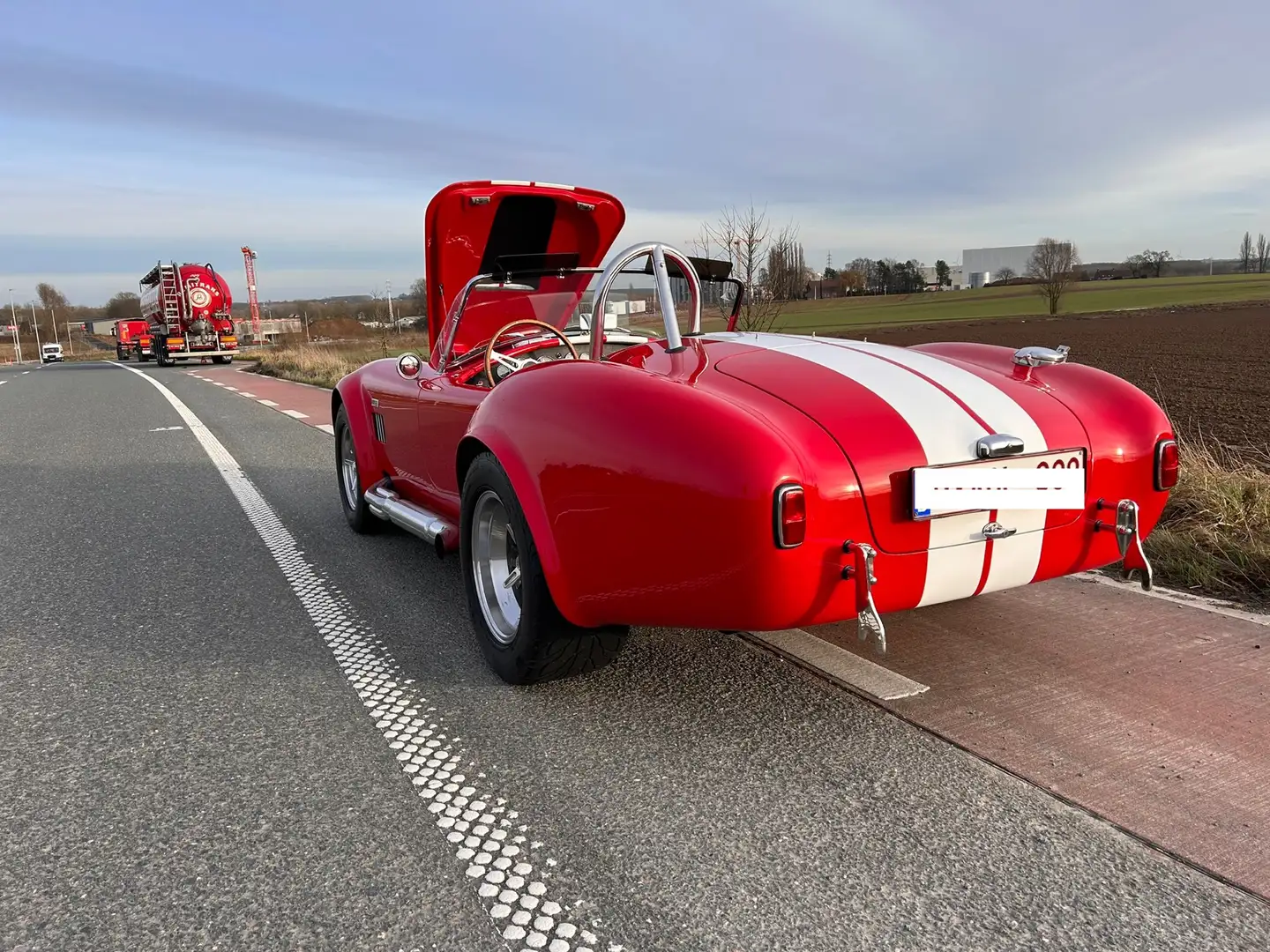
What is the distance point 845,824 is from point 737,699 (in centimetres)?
71

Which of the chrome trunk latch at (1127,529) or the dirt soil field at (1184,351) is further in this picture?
the dirt soil field at (1184,351)

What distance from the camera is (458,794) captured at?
7.36 ft

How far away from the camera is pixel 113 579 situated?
4.23m

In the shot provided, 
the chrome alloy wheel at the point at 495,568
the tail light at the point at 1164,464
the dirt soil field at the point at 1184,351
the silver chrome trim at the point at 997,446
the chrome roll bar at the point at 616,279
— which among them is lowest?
the dirt soil field at the point at 1184,351

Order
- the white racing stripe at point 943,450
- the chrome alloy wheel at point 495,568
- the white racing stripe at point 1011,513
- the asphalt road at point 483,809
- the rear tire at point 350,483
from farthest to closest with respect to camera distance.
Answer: the rear tire at point 350,483 < the chrome alloy wheel at point 495,568 < the white racing stripe at point 1011,513 < the white racing stripe at point 943,450 < the asphalt road at point 483,809

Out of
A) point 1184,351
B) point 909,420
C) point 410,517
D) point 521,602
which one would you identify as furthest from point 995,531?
point 1184,351

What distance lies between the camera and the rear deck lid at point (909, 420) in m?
2.21

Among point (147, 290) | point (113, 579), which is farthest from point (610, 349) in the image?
point (147, 290)

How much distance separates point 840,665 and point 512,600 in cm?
114

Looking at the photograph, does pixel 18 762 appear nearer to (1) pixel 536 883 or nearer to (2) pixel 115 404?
(1) pixel 536 883

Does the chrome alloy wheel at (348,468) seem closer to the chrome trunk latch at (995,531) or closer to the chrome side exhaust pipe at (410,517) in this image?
the chrome side exhaust pipe at (410,517)

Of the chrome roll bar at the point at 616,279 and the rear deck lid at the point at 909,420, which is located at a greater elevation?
the chrome roll bar at the point at 616,279

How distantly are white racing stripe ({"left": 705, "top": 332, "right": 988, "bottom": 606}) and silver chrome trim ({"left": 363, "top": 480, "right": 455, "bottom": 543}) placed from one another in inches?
71.1

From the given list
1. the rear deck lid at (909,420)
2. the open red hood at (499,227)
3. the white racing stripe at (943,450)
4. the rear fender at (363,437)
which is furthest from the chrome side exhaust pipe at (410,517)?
the white racing stripe at (943,450)
